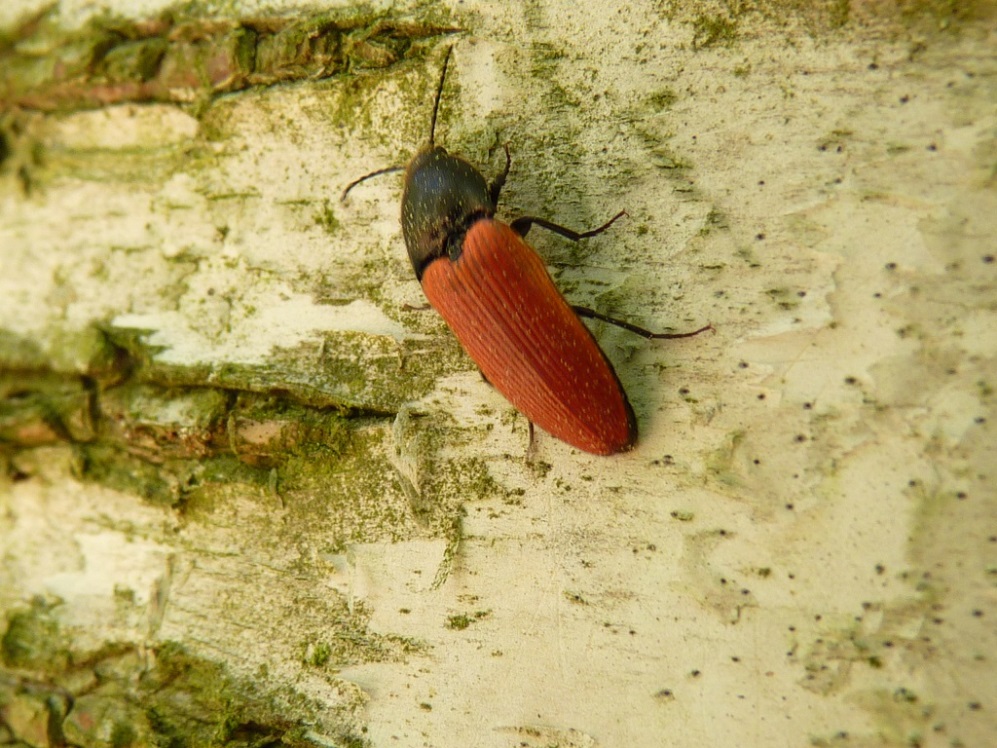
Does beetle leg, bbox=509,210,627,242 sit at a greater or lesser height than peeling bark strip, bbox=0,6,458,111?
lesser

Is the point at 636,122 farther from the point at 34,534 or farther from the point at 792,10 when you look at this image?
the point at 34,534

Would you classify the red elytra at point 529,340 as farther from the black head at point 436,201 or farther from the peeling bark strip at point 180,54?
the peeling bark strip at point 180,54

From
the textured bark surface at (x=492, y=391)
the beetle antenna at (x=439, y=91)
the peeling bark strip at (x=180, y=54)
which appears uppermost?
the peeling bark strip at (x=180, y=54)

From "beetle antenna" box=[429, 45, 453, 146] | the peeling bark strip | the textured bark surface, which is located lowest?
the textured bark surface

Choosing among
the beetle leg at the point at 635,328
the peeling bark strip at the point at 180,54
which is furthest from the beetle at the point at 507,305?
the peeling bark strip at the point at 180,54

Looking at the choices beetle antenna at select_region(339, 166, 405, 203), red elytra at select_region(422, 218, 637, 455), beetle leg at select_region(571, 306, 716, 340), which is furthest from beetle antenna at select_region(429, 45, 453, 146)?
beetle leg at select_region(571, 306, 716, 340)

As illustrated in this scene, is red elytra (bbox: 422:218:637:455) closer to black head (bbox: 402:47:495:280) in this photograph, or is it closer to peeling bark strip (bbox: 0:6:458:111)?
black head (bbox: 402:47:495:280)

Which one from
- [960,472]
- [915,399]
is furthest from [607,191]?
[960,472]
